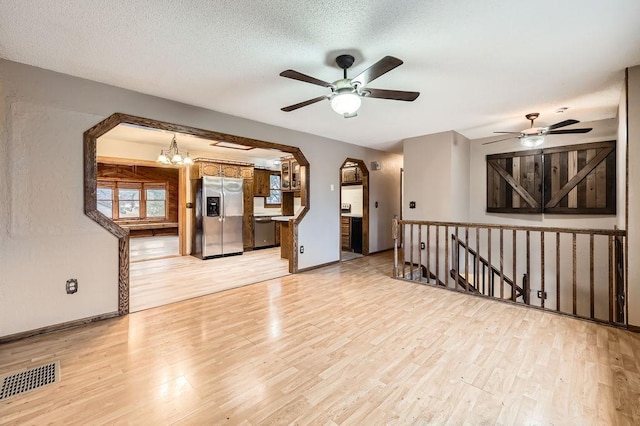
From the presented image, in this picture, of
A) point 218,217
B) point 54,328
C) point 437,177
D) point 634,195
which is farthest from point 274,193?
point 634,195

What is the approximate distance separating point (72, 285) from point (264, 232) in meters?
4.88

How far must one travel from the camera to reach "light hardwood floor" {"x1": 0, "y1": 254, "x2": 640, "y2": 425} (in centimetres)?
165

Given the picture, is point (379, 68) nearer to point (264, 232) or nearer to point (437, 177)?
point (437, 177)

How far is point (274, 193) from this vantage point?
27.2ft

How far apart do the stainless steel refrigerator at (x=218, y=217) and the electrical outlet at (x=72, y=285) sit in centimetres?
324

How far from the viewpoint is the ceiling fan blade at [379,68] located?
1.89 meters

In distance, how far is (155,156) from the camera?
5922 millimetres

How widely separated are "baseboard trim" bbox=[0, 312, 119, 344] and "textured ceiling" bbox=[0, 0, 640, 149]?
7.97 ft

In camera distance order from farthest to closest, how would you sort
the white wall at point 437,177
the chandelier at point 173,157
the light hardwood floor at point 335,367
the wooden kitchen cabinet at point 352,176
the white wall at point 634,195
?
the wooden kitchen cabinet at point 352,176 < the chandelier at point 173,157 < the white wall at point 437,177 < the white wall at point 634,195 < the light hardwood floor at point 335,367

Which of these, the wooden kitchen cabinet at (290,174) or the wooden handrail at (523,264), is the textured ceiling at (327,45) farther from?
the wooden kitchen cabinet at (290,174)

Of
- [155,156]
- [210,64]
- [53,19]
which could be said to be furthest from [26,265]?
Result: [155,156]

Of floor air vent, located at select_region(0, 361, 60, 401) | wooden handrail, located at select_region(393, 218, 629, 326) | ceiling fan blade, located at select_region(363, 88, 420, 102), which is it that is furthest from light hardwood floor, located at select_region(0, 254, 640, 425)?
ceiling fan blade, located at select_region(363, 88, 420, 102)

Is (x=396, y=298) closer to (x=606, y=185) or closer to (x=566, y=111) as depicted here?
(x=566, y=111)

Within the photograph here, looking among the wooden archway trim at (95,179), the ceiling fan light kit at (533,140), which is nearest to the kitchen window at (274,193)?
the wooden archway trim at (95,179)
